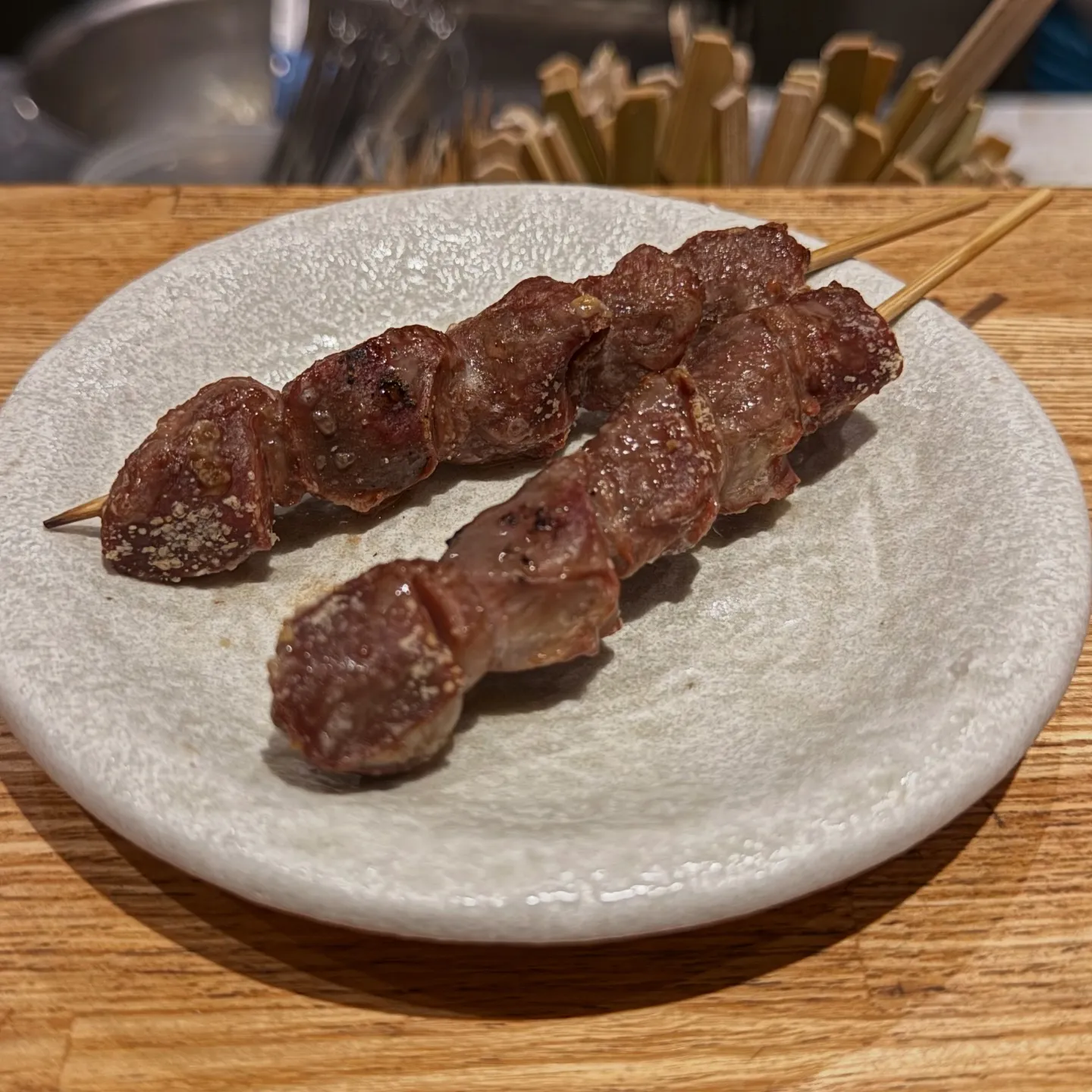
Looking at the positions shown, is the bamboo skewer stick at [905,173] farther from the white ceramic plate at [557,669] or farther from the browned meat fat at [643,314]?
the browned meat fat at [643,314]

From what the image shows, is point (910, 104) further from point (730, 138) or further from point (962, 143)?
point (730, 138)

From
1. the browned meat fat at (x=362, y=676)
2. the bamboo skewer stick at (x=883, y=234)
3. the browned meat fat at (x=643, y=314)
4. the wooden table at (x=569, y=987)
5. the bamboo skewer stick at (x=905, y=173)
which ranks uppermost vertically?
the bamboo skewer stick at (x=883, y=234)

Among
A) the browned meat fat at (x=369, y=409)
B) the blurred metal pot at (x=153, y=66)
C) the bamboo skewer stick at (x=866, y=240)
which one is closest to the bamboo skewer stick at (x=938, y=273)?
the bamboo skewer stick at (x=866, y=240)

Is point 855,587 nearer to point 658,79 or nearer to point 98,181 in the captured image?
point 658,79

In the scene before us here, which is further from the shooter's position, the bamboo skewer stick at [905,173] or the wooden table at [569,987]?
the bamboo skewer stick at [905,173]

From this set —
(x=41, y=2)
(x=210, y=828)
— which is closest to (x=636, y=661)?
(x=210, y=828)
